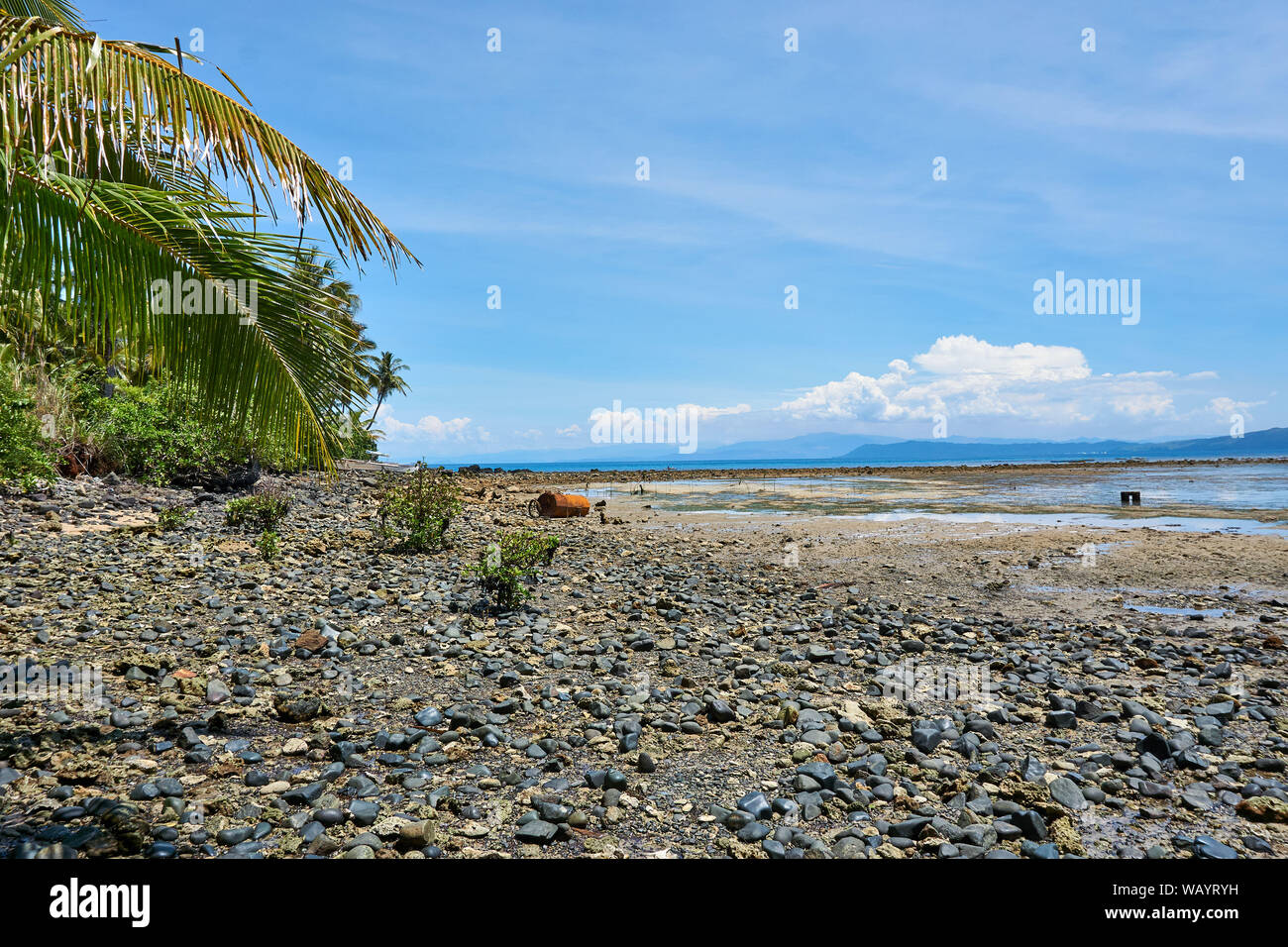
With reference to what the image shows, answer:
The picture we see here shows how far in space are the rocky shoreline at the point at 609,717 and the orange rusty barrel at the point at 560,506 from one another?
12.0 m

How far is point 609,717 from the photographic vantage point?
5945 millimetres

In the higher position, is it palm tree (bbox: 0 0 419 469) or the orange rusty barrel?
palm tree (bbox: 0 0 419 469)

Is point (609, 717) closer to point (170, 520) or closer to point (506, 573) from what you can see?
point (506, 573)

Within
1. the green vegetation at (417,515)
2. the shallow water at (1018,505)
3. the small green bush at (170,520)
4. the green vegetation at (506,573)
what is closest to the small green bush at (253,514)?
the small green bush at (170,520)

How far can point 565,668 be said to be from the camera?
7.25 metres

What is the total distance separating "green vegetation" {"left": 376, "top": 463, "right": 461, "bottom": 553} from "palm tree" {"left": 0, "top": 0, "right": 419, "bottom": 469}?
769 cm

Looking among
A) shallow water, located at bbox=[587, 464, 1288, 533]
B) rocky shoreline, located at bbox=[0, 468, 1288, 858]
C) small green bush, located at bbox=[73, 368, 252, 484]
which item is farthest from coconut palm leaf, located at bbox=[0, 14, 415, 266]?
shallow water, located at bbox=[587, 464, 1288, 533]

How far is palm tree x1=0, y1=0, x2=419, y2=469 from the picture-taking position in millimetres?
4340

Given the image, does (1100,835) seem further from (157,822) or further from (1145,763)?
(157,822)

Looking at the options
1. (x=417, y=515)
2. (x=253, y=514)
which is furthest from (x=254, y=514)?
(x=417, y=515)

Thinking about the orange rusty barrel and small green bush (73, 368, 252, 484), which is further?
the orange rusty barrel

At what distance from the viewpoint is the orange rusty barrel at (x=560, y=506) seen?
2395cm

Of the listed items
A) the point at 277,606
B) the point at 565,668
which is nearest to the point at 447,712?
the point at 565,668

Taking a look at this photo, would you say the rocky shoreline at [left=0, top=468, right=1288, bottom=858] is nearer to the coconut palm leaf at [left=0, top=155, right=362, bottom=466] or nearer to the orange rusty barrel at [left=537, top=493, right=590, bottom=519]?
the coconut palm leaf at [left=0, top=155, right=362, bottom=466]
